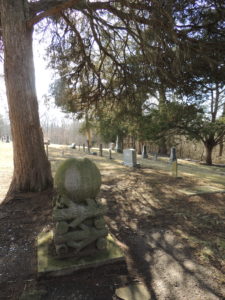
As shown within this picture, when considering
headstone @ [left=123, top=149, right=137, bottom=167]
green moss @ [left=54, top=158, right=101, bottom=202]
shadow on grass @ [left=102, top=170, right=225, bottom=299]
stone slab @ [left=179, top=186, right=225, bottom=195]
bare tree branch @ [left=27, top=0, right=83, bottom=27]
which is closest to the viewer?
shadow on grass @ [left=102, top=170, right=225, bottom=299]

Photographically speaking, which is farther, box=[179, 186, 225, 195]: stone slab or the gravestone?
box=[179, 186, 225, 195]: stone slab

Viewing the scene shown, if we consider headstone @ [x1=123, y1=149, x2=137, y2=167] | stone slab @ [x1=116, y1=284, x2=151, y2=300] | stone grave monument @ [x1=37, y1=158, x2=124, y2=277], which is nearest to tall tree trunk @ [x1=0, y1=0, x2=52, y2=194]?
stone grave monument @ [x1=37, y1=158, x2=124, y2=277]

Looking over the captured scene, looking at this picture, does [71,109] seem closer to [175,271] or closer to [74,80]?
[74,80]

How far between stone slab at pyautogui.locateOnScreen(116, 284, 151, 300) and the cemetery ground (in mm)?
28

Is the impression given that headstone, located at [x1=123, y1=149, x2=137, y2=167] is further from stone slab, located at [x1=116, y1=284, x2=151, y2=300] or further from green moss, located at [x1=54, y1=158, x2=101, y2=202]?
stone slab, located at [x1=116, y1=284, x2=151, y2=300]

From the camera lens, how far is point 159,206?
4723 millimetres

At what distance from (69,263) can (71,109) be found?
714 cm

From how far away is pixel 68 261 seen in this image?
8.03 feet

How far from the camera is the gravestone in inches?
97.8

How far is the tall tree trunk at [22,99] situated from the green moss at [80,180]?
104 inches

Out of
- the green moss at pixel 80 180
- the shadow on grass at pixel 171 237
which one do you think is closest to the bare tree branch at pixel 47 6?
the green moss at pixel 80 180

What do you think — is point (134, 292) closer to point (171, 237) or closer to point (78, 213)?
point (78, 213)

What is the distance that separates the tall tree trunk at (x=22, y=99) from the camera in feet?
15.8

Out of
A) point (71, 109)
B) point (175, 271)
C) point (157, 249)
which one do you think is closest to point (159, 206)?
point (157, 249)
